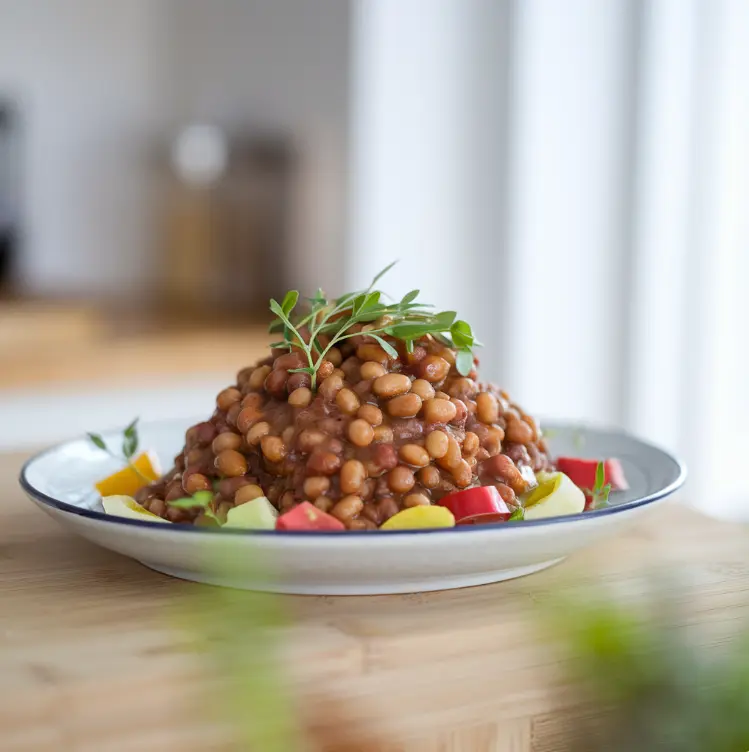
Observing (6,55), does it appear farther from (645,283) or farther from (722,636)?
(722,636)

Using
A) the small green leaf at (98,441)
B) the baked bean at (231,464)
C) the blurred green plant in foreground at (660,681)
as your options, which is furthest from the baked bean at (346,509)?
the blurred green plant in foreground at (660,681)

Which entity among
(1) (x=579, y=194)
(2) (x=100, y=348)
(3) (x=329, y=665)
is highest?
(1) (x=579, y=194)

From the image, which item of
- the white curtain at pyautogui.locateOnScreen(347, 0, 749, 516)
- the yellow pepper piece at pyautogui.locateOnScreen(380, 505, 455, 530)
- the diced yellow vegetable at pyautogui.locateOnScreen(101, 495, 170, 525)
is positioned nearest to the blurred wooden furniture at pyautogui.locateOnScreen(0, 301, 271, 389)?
Answer: the white curtain at pyautogui.locateOnScreen(347, 0, 749, 516)

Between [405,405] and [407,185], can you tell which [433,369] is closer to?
[405,405]

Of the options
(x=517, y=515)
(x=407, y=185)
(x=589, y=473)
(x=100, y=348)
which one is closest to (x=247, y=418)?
(x=517, y=515)

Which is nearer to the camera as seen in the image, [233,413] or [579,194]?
[233,413]

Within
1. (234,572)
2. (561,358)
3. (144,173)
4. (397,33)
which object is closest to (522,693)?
(234,572)

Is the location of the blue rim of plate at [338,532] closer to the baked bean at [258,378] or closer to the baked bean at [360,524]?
the baked bean at [360,524]
